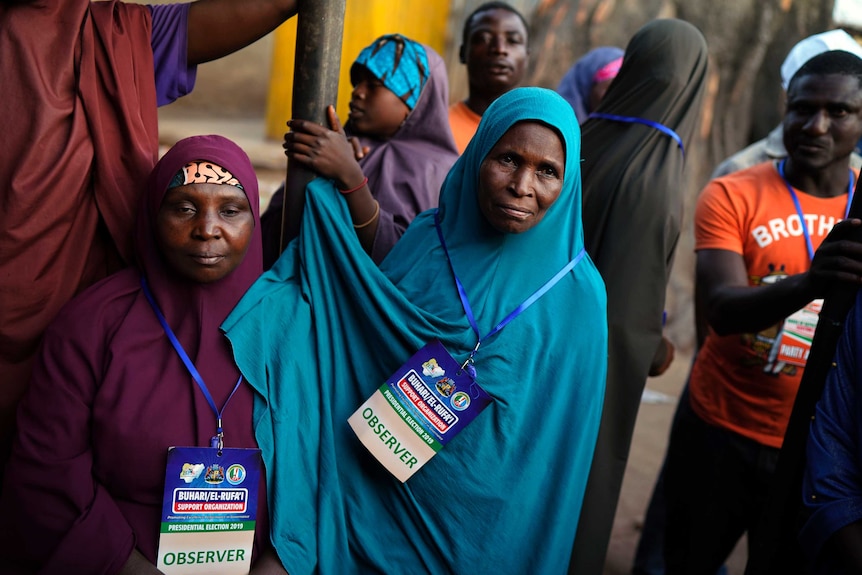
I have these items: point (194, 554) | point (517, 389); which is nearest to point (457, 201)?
point (517, 389)

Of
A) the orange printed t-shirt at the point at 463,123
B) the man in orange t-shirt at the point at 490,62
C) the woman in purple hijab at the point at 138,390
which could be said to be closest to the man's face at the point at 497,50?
the man in orange t-shirt at the point at 490,62

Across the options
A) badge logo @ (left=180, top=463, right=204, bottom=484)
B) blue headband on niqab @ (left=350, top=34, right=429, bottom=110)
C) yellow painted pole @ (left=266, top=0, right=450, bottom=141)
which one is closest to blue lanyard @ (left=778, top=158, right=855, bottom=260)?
blue headband on niqab @ (left=350, top=34, right=429, bottom=110)

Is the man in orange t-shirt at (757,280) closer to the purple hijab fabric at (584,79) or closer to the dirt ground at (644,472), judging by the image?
the dirt ground at (644,472)

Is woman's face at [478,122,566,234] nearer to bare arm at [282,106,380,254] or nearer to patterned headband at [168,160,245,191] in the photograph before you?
bare arm at [282,106,380,254]

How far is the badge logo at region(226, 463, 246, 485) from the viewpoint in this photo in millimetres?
2061

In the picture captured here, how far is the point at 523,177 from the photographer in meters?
2.23

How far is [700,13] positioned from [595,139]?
5.79 meters

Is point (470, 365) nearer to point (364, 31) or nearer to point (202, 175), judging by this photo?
point (202, 175)

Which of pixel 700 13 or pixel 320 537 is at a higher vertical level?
pixel 700 13

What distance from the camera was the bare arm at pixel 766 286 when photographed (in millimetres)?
2156

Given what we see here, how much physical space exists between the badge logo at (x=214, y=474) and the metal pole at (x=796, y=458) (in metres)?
1.42

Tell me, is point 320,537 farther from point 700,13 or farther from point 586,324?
point 700,13

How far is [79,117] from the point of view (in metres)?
2.17

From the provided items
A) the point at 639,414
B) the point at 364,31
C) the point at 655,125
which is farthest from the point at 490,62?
the point at 364,31
